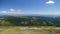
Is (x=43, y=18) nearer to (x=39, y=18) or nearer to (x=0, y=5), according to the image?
(x=39, y=18)

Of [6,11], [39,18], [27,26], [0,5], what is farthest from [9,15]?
[39,18]

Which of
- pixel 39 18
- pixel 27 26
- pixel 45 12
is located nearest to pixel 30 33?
pixel 27 26

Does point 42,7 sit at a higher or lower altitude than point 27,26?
higher

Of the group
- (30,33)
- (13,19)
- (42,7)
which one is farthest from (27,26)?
(42,7)

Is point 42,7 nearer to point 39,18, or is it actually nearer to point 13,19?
point 39,18

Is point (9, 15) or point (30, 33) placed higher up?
point (9, 15)

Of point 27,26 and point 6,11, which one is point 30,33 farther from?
point 6,11

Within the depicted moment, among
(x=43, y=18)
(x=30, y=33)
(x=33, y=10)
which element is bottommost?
(x=30, y=33)
